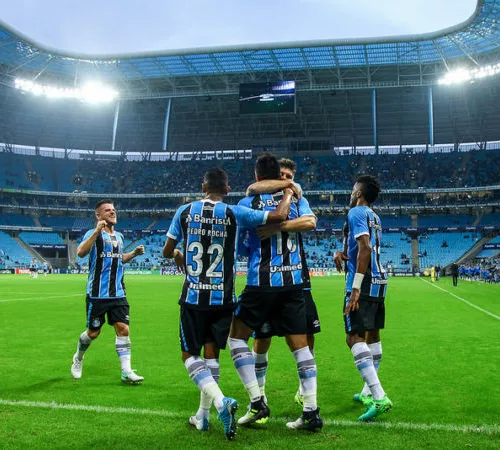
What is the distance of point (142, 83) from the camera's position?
5797 cm

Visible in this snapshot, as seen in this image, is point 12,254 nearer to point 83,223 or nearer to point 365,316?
point 83,223

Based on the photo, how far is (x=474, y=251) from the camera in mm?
57625

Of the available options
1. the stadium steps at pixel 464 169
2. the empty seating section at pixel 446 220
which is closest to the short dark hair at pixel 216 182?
the empty seating section at pixel 446 220

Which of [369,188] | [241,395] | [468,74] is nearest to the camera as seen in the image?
[369,188]

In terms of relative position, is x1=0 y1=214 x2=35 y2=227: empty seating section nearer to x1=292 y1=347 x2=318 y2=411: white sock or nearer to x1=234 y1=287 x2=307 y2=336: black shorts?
x1=234 y1=287 x2=307 y2=336: black shorts

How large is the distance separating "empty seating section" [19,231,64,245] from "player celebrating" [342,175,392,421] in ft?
212

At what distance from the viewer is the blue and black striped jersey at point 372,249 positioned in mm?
5793

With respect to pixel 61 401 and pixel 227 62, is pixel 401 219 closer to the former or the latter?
pixel 227 62

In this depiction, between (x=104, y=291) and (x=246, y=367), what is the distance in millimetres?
3033

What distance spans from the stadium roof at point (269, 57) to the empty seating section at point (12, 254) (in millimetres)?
18595

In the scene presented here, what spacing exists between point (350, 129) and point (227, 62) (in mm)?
23705

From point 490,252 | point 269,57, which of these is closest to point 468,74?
point 490,252

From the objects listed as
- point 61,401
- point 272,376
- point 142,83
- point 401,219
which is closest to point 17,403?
point 61,401

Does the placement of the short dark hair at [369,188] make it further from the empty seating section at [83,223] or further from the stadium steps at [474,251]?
the empty seating section at [83,223]
